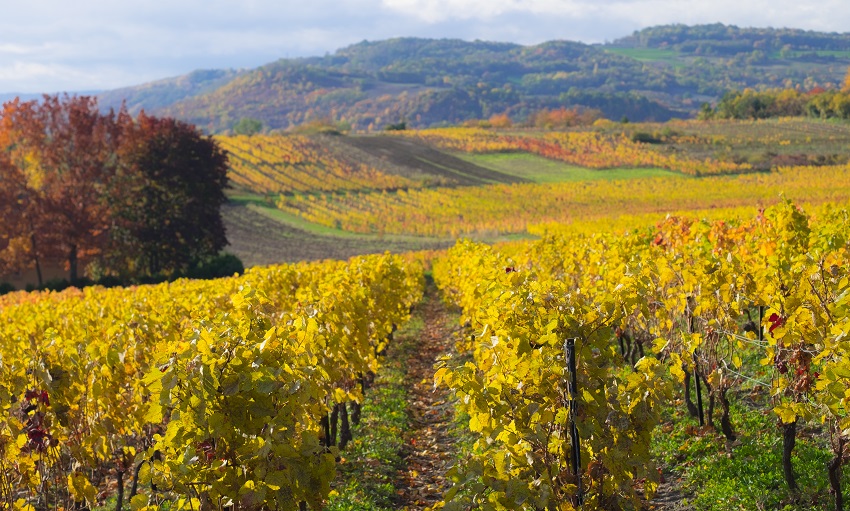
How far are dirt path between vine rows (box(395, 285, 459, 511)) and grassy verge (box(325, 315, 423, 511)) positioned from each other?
158 mm

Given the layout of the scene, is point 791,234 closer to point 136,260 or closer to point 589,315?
point 589,315

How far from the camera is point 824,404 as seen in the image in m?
5.23

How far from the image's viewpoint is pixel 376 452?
9.94 m

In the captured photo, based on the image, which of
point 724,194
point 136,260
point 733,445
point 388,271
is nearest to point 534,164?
point 724,194

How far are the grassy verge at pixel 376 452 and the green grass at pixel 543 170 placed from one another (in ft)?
231

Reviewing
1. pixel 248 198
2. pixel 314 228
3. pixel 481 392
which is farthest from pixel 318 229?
pixel 481 392

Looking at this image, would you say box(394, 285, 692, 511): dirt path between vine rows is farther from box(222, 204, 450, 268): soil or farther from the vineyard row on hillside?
box(222, 204, 450, 268): soil

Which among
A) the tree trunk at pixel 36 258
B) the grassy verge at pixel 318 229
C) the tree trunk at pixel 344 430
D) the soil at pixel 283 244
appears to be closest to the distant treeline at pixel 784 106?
the grassy verge at pixel 318 229

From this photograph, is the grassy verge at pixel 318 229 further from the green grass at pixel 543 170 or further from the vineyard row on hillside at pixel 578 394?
the vineyard row on hillside at pixel 578 394

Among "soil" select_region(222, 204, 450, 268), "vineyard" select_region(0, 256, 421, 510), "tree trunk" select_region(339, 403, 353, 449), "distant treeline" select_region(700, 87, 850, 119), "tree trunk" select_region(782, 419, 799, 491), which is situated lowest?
"soil" select_region(222, 204, 450, 268)

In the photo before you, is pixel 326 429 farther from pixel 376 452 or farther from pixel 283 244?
pixel 283 244

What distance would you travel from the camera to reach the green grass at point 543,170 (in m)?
81.8

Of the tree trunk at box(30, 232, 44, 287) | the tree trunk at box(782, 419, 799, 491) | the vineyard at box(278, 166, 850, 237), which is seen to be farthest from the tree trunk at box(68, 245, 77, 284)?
the tree trunk at box(782, 419, 799, 491)

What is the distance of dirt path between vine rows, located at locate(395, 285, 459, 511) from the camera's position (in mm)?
8633
